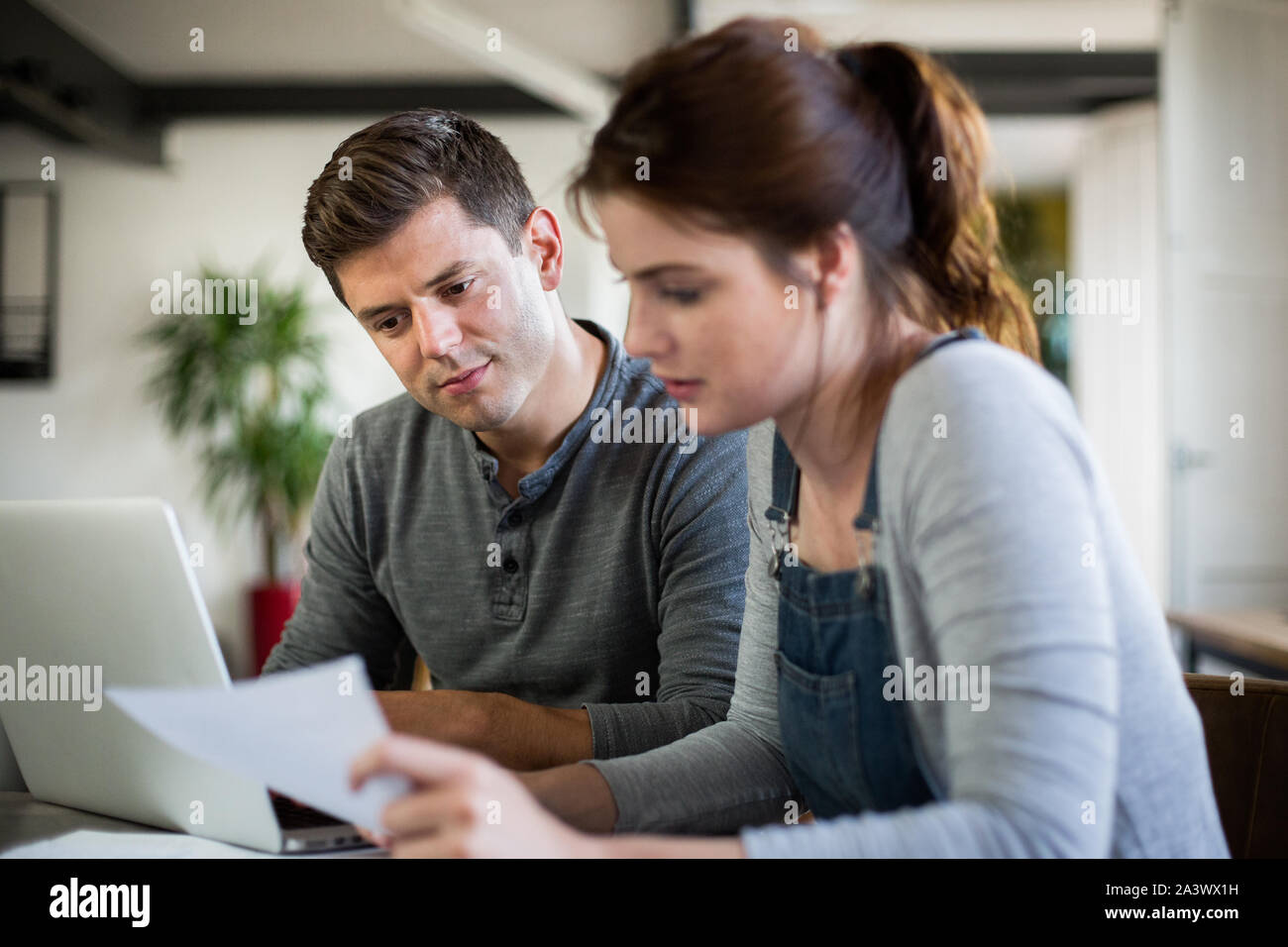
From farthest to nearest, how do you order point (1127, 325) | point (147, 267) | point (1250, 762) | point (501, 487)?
point (1127, 325) → point (147, 267) → point (501, 487) → point (1250, 762)

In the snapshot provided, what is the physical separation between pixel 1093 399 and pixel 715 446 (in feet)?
16.7

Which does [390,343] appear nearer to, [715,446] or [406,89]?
[715,446]

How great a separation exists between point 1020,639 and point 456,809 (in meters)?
0.33

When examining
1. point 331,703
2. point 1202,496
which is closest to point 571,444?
point 331,703

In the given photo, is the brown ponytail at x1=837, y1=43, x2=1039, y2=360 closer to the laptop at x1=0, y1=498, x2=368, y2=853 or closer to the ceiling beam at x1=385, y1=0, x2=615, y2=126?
the laptop at x1=0, y1=498, x2=368, y2=853

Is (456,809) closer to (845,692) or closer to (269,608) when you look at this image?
(845,692)

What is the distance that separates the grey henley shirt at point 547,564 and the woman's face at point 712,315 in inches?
19.0

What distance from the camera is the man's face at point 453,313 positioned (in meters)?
1.29

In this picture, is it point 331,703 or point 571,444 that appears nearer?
point 331,703

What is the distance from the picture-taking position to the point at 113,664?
2.95 ft

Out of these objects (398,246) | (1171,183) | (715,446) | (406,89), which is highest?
(406,89)

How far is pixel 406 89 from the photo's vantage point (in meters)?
5.45

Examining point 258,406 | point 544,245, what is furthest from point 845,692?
point 258,406

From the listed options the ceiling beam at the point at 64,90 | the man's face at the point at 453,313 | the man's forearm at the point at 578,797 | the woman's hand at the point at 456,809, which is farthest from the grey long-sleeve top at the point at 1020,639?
the ceiling beam at the point at 64,90
